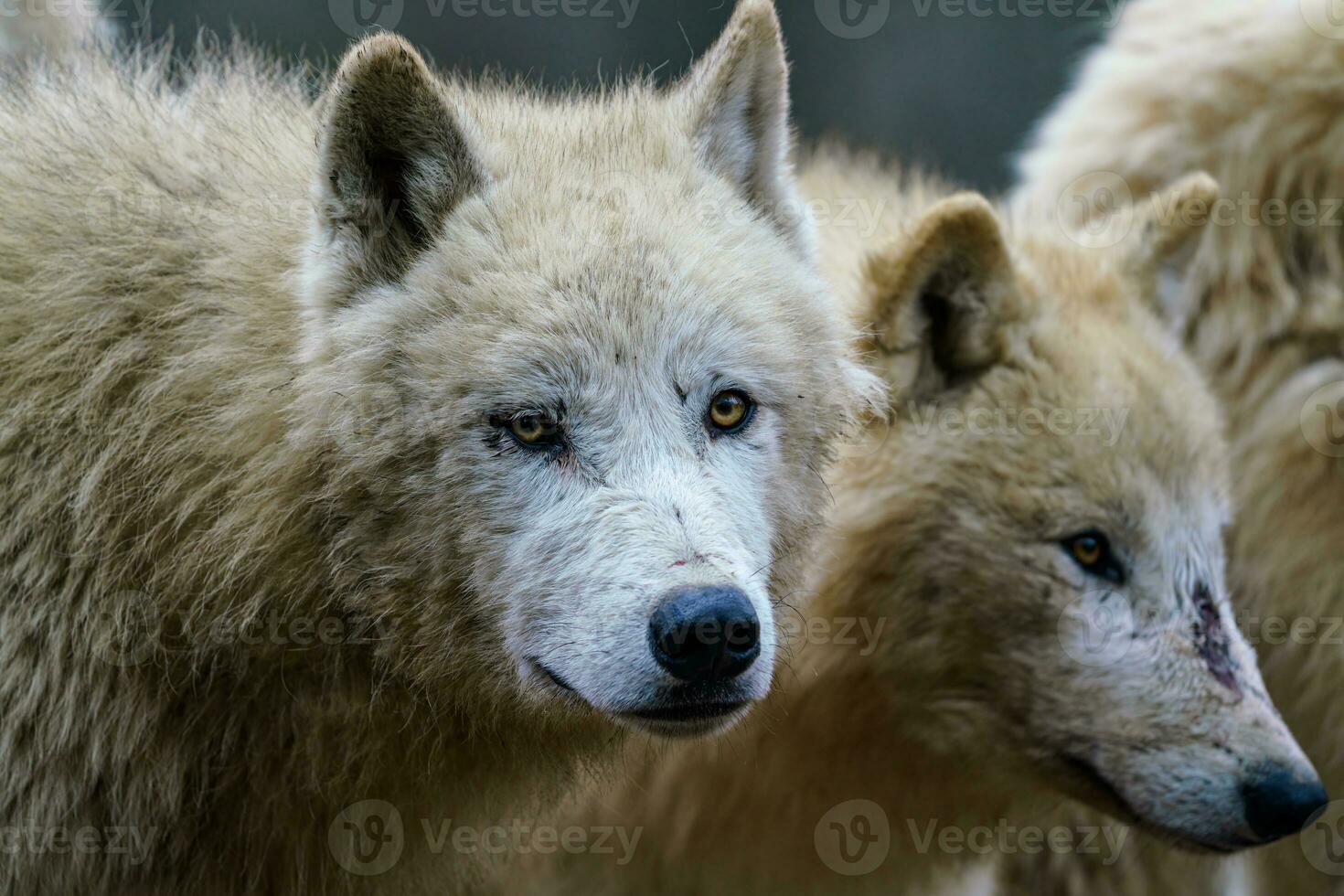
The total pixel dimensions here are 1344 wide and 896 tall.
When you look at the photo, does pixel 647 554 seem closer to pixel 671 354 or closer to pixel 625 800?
pixel 671 354

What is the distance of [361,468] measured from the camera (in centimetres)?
323

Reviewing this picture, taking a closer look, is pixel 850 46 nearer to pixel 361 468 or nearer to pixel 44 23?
pixel 44 23

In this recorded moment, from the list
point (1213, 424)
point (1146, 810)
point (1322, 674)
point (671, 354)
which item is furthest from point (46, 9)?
point (1322, 674)

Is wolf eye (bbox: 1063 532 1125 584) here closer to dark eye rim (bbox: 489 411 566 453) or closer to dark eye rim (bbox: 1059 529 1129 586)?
dark eye rim (bbox: 1059 529 1129 586)

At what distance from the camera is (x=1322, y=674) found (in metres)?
5.02

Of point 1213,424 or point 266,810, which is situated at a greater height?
point 1213,424

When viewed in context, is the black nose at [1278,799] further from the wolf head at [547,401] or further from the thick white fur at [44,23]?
the thick white fur at [44,23]

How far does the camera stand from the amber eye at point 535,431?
3.18 metres

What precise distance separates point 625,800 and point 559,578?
1874 millimetres

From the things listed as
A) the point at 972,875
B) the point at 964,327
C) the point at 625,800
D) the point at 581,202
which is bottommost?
the point at 972,875

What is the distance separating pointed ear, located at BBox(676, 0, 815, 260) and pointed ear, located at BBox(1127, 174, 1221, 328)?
1.50 metres

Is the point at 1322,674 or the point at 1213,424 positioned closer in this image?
the point at 1213,424

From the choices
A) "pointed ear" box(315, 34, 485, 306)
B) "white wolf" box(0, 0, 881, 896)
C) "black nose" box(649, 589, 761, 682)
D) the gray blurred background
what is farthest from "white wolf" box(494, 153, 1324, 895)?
the gray blurred background

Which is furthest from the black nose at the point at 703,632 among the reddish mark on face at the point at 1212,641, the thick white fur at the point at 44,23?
the thick white fur at the point at 44,23
